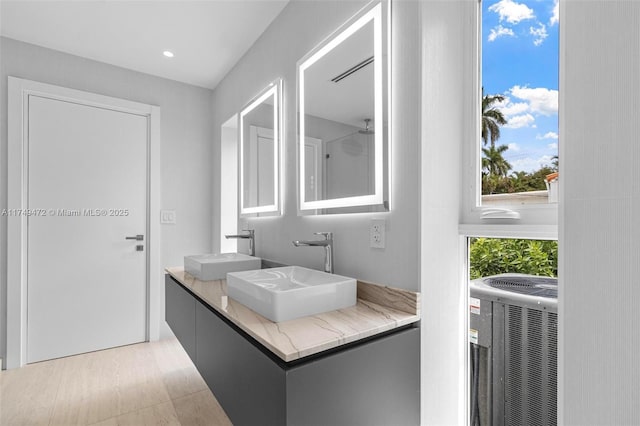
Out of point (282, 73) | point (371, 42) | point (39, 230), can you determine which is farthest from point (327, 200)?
point (39, 230)

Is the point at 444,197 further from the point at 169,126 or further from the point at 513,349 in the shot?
the point at 169,126

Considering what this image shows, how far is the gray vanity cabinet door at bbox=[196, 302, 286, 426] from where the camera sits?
0.80 metres

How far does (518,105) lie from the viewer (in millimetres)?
1049

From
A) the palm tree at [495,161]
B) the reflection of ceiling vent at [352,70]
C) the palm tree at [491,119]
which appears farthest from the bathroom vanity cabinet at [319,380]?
the reflection of ceiling vent at [352,70]

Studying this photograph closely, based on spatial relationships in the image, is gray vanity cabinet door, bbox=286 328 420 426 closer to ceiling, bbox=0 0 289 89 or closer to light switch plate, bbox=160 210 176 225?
ceiling, bbox=0 0 289 89

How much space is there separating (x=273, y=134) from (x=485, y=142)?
47.0 inches

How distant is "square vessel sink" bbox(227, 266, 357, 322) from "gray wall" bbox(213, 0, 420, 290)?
14 centimetres

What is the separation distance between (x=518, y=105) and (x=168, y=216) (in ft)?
8.77

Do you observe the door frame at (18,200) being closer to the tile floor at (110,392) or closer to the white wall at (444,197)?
the tile floor at (110,392)

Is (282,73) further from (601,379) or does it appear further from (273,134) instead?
(601,379)

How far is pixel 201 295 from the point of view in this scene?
1.36 metres

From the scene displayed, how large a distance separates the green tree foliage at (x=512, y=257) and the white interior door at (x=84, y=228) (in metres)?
2.57

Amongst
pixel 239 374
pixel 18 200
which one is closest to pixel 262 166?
pixel 239 374

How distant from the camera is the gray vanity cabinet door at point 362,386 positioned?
0.79 metres
